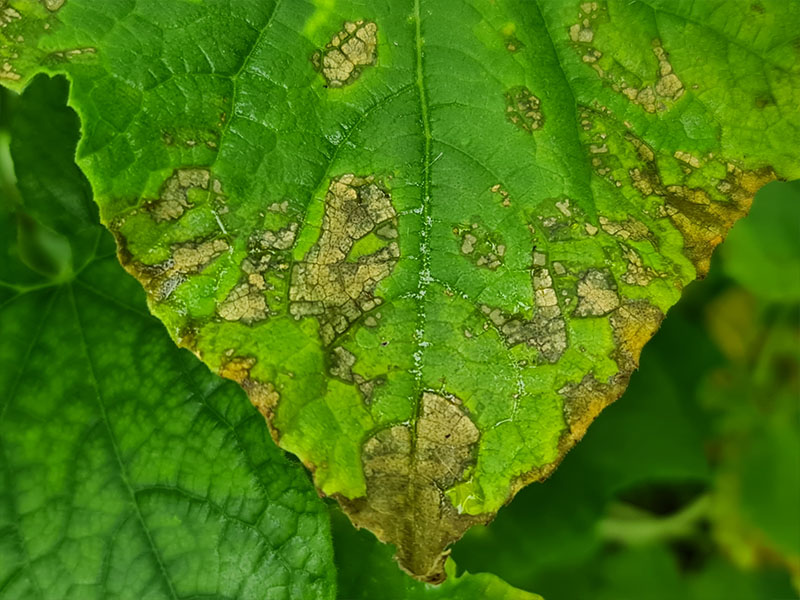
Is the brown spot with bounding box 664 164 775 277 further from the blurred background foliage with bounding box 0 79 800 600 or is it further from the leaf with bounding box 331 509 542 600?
the blurred background foliage with bounding box 0 79 800 600

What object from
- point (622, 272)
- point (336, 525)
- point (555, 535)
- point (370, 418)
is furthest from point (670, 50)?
point (555, 535)

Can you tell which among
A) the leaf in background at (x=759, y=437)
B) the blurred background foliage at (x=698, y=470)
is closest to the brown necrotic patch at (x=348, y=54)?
the blurred background foliage at (x=698, y=470)

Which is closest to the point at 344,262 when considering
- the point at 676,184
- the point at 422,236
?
the point at 422,236

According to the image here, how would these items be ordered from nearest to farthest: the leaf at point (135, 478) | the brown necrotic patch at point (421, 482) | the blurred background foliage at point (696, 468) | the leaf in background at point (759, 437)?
the brown necrotic patch at point (421, 482)
the leaf at point (135, 478)
the blurred background foliage at point (696, 468)
the leaf in background at point (759, 437)

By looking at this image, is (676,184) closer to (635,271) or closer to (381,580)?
(635,271)

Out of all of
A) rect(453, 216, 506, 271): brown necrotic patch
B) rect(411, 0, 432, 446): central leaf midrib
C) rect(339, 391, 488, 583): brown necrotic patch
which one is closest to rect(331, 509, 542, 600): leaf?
rect(339, 391, 488, 583): brown necrotic patch

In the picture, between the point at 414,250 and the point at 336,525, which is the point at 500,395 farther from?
the point at 336,525

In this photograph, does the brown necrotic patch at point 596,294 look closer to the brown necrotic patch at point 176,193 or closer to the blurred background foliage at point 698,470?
the brown necrotic patch at point 176,193
